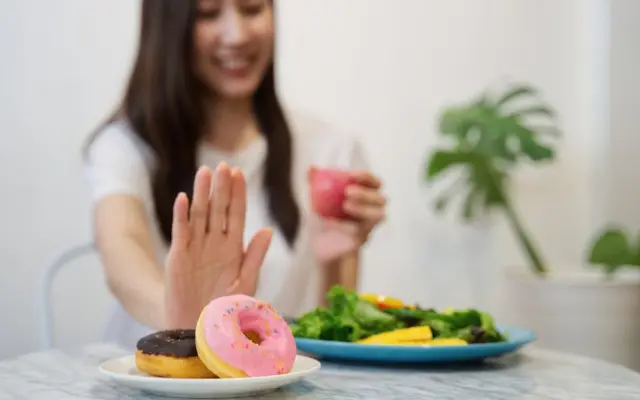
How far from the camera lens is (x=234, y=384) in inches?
24.7

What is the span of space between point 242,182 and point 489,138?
120 cm

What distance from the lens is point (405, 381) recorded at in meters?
0.77

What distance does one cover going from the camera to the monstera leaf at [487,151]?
6.52ft

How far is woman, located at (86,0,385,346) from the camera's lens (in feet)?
4.69

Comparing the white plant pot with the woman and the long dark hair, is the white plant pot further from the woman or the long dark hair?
the long dark hair

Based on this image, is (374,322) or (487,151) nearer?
(374,322)

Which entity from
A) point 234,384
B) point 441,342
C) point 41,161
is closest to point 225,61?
point 41,161

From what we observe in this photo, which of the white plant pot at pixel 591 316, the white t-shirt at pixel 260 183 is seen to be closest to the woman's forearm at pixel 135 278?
the white t-shirt at pixel 260 183

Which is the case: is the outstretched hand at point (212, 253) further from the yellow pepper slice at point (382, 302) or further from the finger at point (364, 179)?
the finger at point (364, 179)

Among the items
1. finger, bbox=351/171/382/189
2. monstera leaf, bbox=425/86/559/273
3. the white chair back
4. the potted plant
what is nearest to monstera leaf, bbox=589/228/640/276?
the potted plant

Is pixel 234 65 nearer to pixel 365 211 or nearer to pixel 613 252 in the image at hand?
pixel 365 211

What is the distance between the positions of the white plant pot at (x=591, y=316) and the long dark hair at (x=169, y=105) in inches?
26.6

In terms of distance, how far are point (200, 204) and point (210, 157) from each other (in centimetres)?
91

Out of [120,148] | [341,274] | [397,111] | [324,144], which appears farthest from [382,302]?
[397,111]
